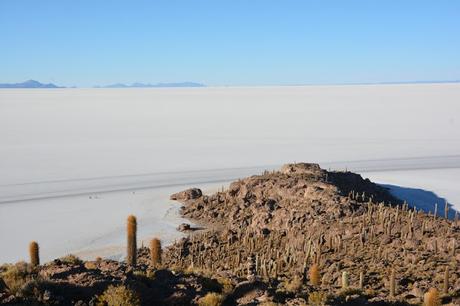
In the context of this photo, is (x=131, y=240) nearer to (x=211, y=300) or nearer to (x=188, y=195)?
(x=211, y=300)

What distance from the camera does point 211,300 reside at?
6.83m

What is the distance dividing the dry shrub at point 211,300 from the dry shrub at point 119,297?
2.77 ft

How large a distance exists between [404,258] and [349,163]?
17875mm

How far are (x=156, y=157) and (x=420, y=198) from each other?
15879 millimetres

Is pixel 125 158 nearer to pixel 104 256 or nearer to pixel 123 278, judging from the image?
pixel 104 256

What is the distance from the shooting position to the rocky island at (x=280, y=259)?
7.14m

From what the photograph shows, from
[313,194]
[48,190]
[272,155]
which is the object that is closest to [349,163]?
[272,155]

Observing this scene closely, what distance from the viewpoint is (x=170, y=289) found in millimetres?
7320

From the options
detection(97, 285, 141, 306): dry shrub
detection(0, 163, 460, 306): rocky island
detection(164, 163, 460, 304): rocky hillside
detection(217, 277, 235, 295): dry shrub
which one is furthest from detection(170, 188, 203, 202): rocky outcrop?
detection(97, 285, 141, 306): dry shrub

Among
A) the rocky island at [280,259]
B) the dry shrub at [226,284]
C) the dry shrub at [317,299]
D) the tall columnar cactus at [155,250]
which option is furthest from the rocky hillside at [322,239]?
the tall columnar cactus at [155,250]

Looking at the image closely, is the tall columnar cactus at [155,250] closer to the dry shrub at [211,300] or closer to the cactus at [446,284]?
the dry shrub at [211,300]

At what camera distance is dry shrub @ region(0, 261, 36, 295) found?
677 cm

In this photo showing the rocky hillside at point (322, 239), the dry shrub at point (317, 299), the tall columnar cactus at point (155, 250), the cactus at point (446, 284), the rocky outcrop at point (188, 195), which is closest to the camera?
the dry shrub at point (317, 299)

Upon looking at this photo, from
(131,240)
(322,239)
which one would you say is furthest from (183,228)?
(131,240)
